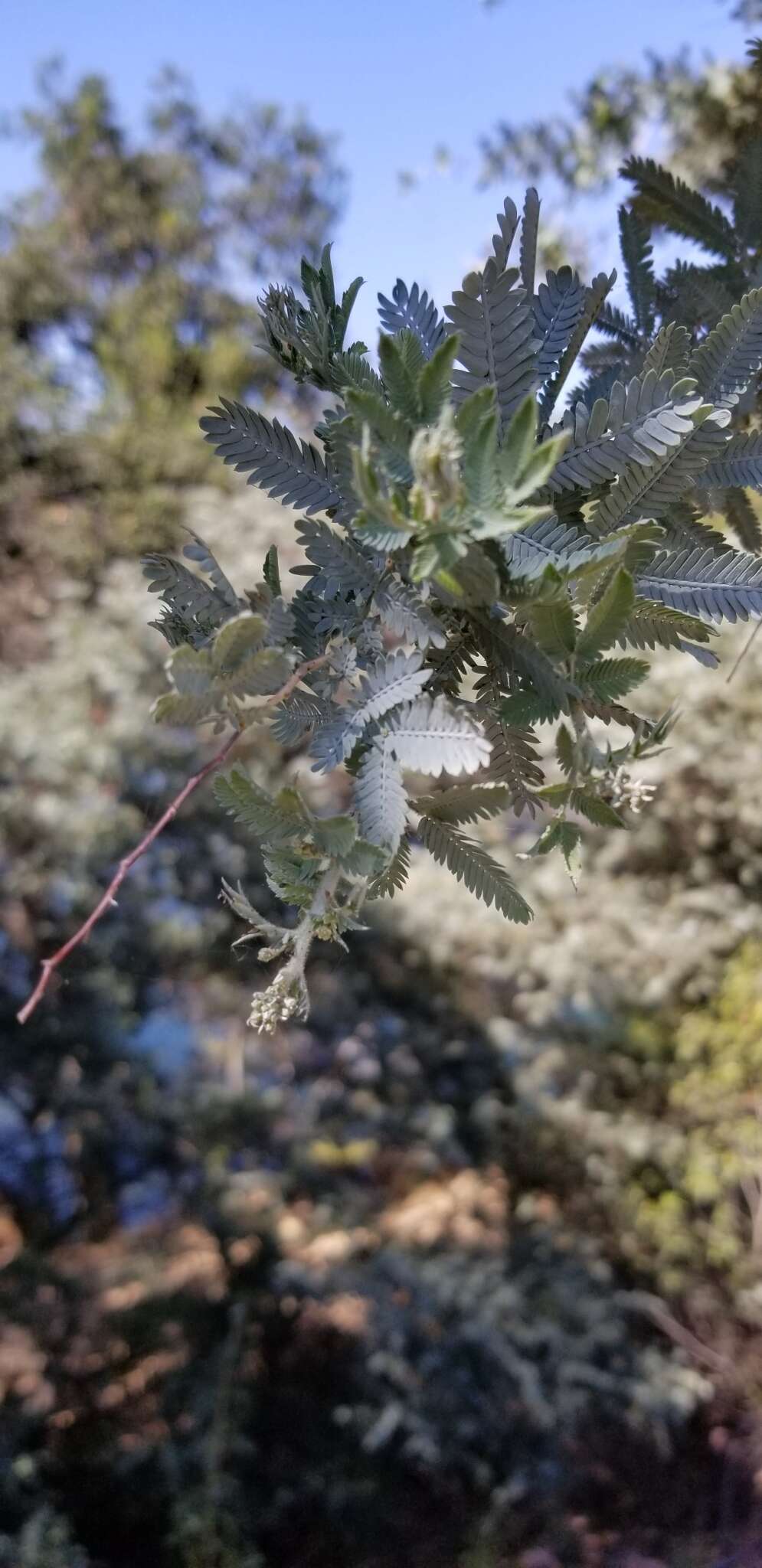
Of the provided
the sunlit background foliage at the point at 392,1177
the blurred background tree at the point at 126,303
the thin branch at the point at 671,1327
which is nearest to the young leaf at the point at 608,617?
the sunlit background foliage at the point at 392,1177

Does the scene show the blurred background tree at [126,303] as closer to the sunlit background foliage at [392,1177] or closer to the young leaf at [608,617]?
the sunlit background foliage at [392,1177]

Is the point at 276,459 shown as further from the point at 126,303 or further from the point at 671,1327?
the point at 126,303

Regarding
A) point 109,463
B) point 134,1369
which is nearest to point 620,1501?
point 134,1369

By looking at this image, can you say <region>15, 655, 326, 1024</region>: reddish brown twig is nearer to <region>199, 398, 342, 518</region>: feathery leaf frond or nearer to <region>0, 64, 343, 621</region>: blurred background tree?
<region>199, 398, 342, 518</region>: feathery leaf frond

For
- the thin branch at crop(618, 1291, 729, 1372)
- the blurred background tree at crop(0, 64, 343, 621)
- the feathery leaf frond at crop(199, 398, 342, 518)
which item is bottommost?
the thin branch at crop(618, 1291, 729, 1372)

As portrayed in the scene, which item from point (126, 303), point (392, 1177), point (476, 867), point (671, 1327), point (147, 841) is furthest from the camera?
point (126, 303)

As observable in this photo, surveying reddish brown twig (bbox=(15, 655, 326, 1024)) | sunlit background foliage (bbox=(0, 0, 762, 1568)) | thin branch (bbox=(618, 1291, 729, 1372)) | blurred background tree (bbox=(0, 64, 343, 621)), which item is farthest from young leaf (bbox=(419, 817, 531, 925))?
blurred background tree (bbox=(0, 64, 343, 621))

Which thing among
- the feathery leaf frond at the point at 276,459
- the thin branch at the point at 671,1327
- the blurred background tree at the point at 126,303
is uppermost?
the blurred background tree at the point at 126,303

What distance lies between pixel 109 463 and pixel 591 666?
20.8 feet

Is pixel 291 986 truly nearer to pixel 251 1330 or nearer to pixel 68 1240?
pixel 251 1330

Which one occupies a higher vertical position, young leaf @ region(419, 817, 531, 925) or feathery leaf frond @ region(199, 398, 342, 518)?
feathery leaf frond @ region(199, 398, 342, 518)

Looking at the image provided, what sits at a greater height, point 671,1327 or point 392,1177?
point 392,1177

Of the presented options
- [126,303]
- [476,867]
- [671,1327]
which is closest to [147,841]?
[476,867]

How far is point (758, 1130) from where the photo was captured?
3.06 m
